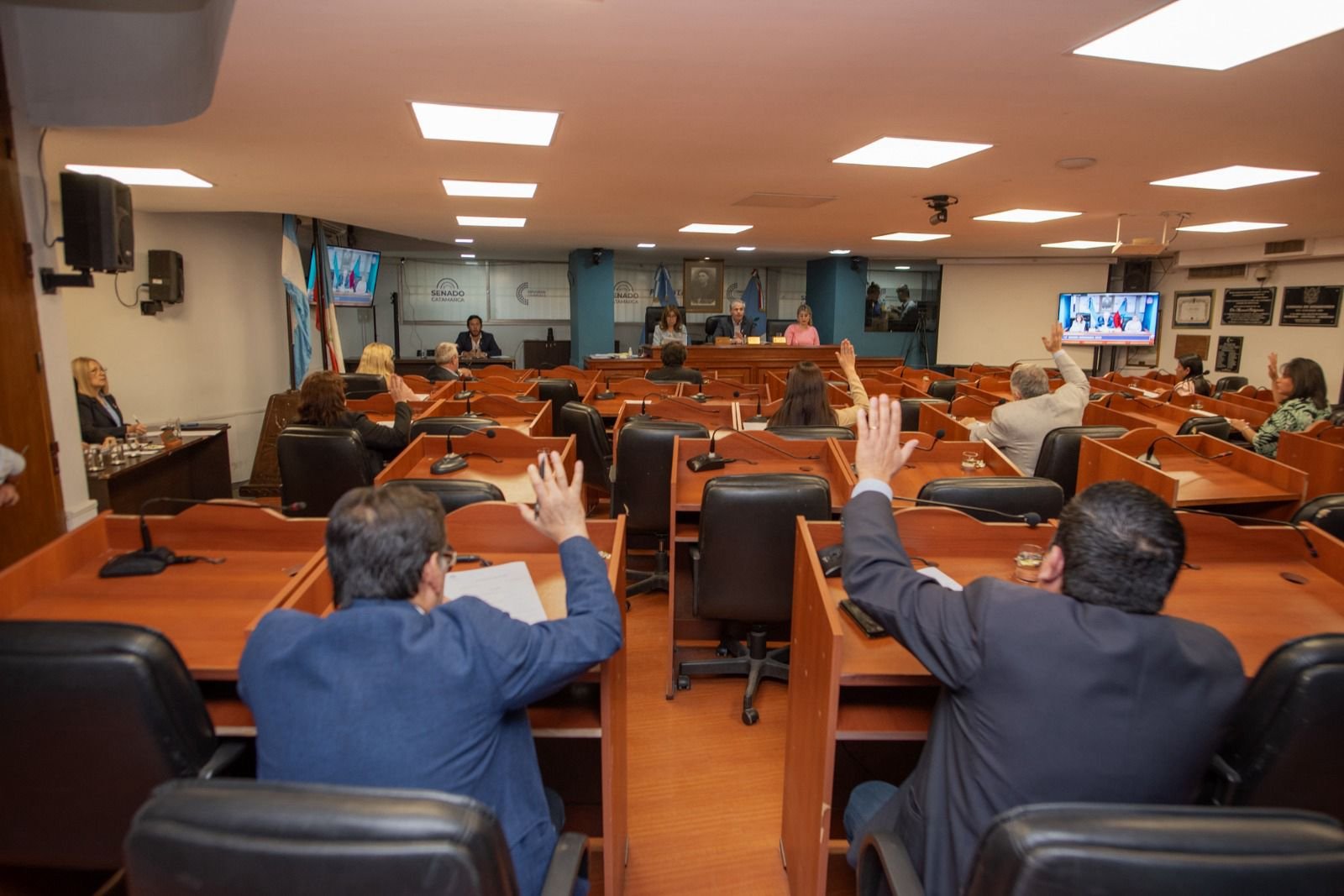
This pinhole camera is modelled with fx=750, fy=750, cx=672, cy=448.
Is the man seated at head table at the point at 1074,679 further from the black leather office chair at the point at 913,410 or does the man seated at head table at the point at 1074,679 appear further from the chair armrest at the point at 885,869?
the black leather office chair at the point at 913,410

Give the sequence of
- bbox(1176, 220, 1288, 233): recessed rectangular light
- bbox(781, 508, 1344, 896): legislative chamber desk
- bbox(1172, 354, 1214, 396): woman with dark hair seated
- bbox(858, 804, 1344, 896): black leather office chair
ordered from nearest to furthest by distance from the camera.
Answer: bbox(858, 804, 1344, 896): black leather office chair, bbox(781, 508, 1344, 896): legislative chamber desk, bbox(1172, 354, 1214, 396): woman with dark hair seated, bbox(1176, 220, 1288, 233): recessed rectangular light

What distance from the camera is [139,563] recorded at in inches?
81.6

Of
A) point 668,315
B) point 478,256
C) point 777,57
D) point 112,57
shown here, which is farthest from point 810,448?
point 478,256

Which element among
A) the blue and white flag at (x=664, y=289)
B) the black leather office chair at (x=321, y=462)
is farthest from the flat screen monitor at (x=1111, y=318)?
the black leather office chair at (x=321, y=462)

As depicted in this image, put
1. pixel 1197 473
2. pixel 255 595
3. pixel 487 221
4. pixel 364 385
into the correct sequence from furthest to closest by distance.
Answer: pixel 487 221
pixel 364 385
pixel 1197 473
pixel 255 595

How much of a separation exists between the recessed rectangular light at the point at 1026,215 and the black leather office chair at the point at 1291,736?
226 inches

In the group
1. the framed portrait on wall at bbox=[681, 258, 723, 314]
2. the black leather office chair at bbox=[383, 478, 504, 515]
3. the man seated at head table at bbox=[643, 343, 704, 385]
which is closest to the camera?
the black leather office chair at bbox=[383, 478, 504, 515]

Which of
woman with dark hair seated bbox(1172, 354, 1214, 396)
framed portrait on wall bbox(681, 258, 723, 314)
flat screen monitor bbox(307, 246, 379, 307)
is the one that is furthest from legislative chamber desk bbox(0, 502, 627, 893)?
framed portrait on wall bbox(681, 258, 723, 314)

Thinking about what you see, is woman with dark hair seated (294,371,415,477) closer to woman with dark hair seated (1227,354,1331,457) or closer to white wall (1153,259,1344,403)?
woman with dark hair seated (1227,354,1331,457)

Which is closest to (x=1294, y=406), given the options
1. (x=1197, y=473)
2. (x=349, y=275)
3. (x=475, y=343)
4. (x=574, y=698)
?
(x=1197, y=473)

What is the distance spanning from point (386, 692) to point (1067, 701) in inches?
40.0

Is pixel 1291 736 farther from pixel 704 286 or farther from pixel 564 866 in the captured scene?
pixel 704 286

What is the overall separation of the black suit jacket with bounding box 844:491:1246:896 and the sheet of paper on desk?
0.98m

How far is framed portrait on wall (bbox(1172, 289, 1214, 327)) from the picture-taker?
33.6 feet
